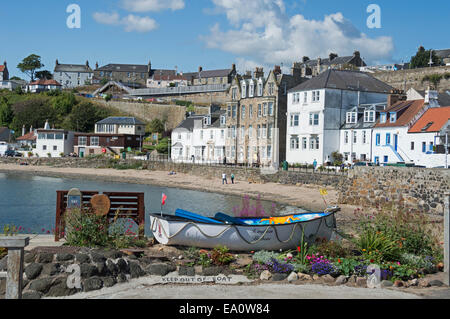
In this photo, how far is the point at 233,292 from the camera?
11648 millimetres

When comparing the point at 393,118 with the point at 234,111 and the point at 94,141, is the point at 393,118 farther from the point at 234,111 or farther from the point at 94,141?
the point at 94,141

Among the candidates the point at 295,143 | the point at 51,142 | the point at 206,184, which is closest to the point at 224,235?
the point at 206,184

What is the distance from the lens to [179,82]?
14162 cm

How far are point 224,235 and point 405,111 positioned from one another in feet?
123

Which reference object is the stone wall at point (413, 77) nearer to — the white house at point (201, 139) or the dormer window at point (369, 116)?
the dormer window at point (369, 116)

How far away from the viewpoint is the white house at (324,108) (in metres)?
56.2

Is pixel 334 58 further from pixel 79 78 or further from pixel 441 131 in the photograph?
pixel 79 78

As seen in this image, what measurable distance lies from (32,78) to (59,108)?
5005cm

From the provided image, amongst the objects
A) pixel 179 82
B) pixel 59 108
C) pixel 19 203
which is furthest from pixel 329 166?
pixel 179 82

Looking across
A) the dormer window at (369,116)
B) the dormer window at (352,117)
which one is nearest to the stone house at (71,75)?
the dormer window at (352,117)

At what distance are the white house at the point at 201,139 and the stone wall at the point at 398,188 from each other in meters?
34.3

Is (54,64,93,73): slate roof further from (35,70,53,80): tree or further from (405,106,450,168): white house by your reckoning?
(405,106,450,168): white house

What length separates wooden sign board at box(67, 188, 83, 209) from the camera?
1633 centimetres
